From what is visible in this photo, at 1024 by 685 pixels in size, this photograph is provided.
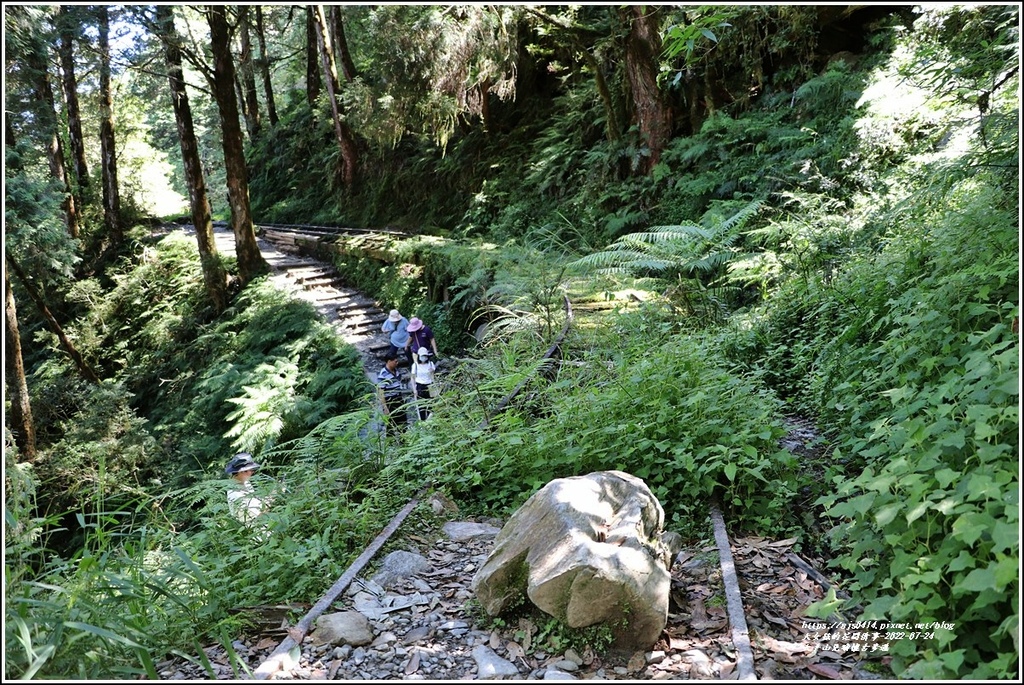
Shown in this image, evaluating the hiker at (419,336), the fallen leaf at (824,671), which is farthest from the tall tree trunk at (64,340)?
the fallen leaf at (824,671)

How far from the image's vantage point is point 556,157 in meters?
17.9

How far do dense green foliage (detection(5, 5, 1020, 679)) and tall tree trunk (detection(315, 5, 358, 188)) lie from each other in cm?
121

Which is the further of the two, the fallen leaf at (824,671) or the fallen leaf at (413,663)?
the fallen leaf at (413,663)

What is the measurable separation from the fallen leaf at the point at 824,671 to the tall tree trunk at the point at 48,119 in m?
12.1

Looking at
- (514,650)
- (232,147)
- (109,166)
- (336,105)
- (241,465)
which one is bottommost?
(241,465)

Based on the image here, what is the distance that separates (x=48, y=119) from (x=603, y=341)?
49.5ft

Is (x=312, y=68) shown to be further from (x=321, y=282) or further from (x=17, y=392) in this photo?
(x=17, y=392)

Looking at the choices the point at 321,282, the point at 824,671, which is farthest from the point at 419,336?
the point at 321,282

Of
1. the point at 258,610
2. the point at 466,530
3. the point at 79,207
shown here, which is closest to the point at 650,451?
the point at 466,530

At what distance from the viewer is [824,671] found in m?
3.02

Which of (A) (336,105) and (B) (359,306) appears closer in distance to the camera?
(B) (359,306)

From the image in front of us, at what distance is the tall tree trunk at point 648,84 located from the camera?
45.2 ft

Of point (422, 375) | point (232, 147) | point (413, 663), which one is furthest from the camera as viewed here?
point (232, 147)

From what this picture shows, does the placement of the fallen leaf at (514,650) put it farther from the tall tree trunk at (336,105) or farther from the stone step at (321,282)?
the tall tree trunk at (336,105)
